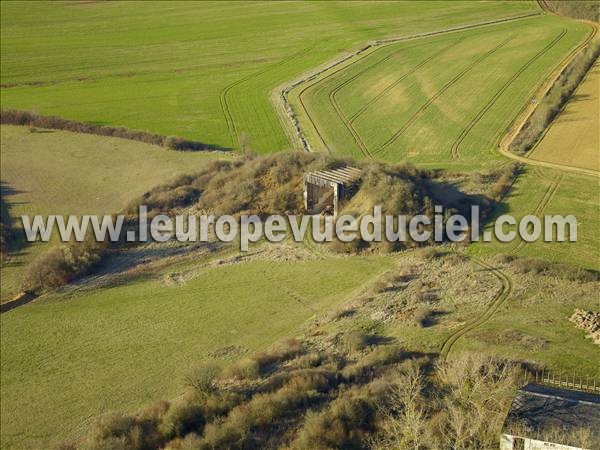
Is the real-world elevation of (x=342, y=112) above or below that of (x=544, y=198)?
above

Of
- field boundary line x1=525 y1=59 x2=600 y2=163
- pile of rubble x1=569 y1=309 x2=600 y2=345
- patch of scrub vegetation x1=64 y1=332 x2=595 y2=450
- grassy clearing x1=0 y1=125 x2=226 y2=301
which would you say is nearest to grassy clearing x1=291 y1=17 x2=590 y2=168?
field boundary line x1=525 y1=59 x2=600 y2=163

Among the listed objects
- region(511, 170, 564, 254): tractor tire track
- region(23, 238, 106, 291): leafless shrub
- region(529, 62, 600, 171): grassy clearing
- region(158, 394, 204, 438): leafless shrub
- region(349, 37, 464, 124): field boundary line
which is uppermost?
region(349, 37, 464, 124): field boundary line

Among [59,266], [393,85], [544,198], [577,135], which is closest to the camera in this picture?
[59,266]

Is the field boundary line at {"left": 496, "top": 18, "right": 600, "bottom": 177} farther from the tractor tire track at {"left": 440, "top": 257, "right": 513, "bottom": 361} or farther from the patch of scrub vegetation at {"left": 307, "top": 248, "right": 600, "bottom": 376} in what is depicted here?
the tractor tire track at {"left": 440, "top": 257, "right": 513, "bottom": 361}

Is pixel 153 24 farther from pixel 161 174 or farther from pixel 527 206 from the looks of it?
pixel 527 206

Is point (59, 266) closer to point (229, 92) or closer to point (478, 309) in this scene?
point (478, 309)

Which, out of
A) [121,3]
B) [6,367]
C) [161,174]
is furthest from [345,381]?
[121,3]

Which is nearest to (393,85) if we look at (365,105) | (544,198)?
(365,105)
